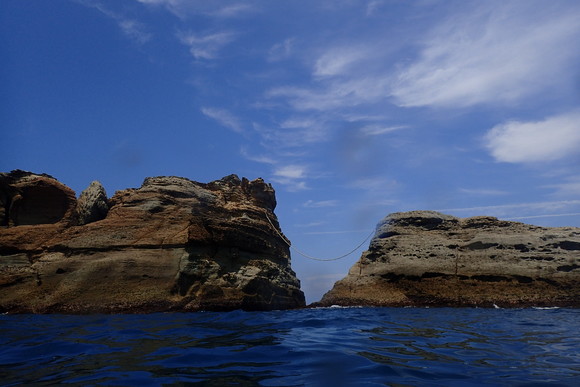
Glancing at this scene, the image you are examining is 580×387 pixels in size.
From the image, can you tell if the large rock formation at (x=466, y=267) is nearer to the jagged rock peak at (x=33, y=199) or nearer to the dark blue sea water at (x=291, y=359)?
the jagged rock peak at (x=33, y=199)

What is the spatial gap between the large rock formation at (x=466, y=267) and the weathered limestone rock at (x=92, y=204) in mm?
18560

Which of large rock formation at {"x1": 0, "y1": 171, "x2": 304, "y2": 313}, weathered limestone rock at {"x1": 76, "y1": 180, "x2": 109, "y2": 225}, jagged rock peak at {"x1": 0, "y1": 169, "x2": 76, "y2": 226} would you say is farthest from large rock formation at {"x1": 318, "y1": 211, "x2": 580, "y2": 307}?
jagged rock peak at {"x1": 0, "y1": 169, "x2": 76, "y2": 226}

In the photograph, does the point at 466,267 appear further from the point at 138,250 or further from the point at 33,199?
the point at 33,199

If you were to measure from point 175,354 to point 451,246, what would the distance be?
31.1 metres

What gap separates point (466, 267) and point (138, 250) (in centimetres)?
2508

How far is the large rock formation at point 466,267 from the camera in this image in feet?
92.3

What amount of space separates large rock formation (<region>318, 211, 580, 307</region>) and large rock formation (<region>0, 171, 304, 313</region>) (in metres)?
7.15

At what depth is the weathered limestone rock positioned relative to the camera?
25.2 meters

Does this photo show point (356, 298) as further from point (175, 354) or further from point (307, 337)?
point (175, 354)

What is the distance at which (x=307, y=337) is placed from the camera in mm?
8125

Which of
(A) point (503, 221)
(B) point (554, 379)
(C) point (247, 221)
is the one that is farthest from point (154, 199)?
(A) point (503, 221)

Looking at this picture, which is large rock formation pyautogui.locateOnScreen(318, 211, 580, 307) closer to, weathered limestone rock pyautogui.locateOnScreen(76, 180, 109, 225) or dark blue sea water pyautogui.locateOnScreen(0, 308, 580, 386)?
weathered limestone rock pyautogui.locateOnScreen(76, 180, 109, 225)

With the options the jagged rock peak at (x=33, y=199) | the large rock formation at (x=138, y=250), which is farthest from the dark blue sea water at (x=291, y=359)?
the jagged rock peak at (x=33, y=199)

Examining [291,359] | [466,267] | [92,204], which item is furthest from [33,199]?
[466,267]
